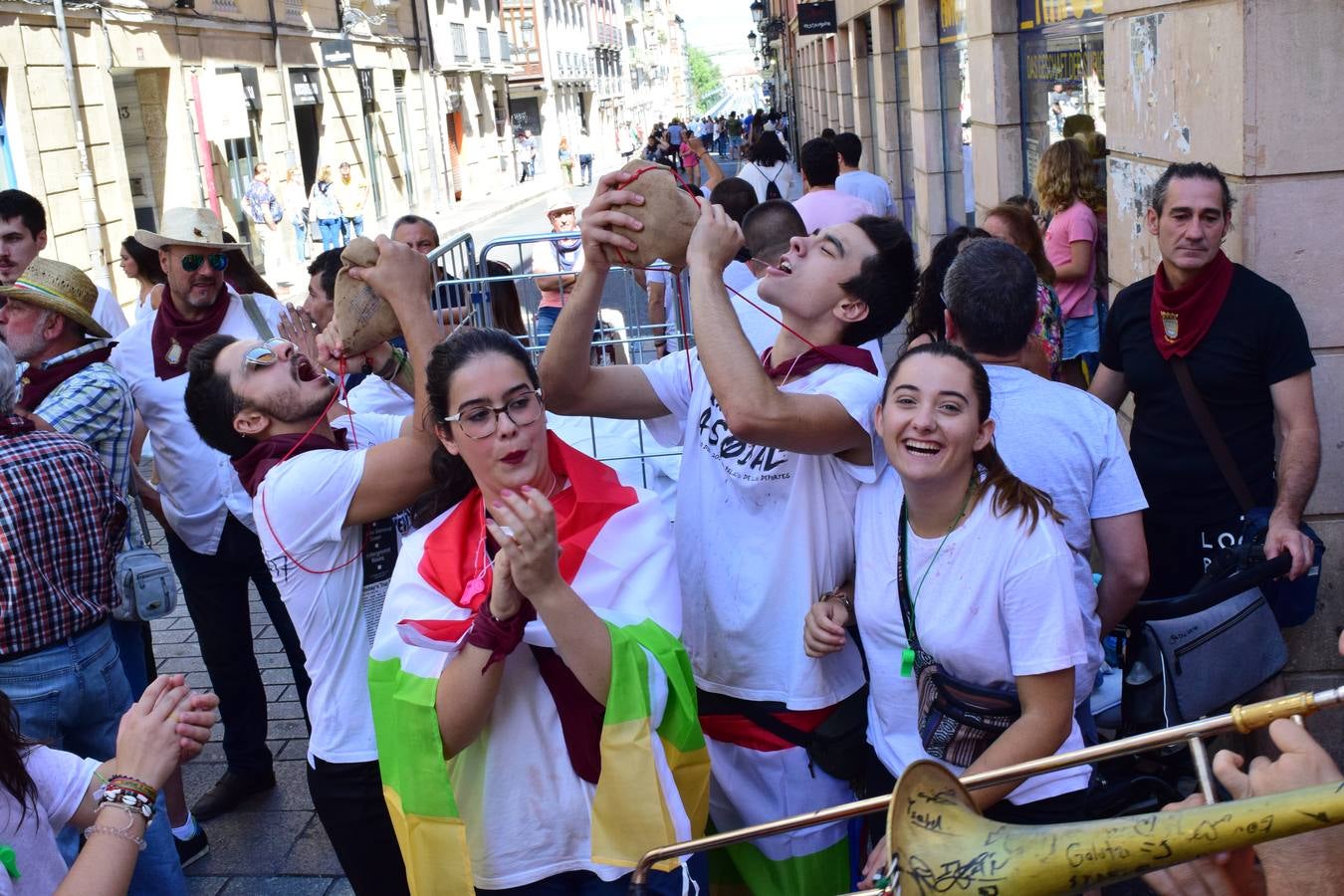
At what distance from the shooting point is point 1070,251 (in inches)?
227

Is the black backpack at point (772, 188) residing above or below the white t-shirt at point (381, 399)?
above

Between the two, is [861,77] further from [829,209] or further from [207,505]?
[207,505]

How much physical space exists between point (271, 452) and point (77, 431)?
49.3 inches

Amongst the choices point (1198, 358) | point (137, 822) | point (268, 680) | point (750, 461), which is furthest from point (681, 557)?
point (268, 680)

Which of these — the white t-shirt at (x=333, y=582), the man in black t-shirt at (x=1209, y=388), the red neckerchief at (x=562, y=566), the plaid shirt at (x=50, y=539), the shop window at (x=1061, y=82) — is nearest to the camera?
the red neckerchief at (x=562, y=566)

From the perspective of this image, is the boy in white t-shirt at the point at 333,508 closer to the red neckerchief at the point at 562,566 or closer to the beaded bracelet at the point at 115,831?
the red neckerchief at the point at 562,566

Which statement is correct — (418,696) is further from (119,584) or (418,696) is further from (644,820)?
(119,584)

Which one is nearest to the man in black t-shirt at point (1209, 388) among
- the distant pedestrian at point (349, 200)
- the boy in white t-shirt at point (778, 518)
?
the boy in white t-shirt at point (778, 518)

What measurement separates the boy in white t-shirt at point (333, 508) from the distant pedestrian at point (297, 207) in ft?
69.8

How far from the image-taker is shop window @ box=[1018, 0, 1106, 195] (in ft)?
20.4

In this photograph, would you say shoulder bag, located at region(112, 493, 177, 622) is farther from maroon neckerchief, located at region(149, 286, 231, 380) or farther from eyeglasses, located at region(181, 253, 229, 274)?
eyeglasses, located at region(181, 253, 229, 274)

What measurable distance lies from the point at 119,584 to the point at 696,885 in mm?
2007

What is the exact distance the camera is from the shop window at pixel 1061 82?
244 inches

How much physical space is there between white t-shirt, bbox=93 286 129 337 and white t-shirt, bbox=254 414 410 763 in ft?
10.0
